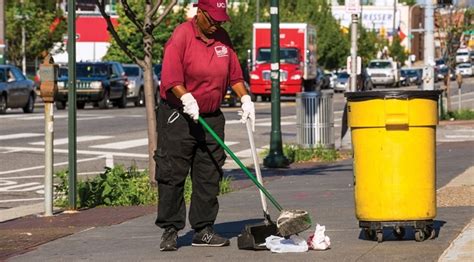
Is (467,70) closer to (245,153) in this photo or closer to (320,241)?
(245,153)

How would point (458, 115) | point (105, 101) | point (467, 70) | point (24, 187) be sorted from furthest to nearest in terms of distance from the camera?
point (467, 70), point (105, 101), point (458, 115), point (24, 187)

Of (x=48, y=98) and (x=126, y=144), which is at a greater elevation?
(x=48, y=98)

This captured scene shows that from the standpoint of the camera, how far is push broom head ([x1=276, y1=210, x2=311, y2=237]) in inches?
360

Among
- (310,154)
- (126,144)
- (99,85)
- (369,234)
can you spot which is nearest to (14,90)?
(99,85)

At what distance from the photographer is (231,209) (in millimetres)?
12641

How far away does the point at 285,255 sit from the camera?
918cm

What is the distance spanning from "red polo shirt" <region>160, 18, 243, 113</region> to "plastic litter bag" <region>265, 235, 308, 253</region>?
1.10m

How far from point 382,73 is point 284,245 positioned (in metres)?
68.7

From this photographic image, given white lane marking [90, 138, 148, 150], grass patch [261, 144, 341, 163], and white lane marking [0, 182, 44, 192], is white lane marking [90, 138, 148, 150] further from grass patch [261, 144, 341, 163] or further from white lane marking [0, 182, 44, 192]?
white lane marking [0, 182, 44, 192]

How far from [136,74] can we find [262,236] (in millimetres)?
38376

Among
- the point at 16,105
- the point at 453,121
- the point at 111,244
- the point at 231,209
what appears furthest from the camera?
the point at 16,105

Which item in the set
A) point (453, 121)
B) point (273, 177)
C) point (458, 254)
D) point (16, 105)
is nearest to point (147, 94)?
point (273, 177)

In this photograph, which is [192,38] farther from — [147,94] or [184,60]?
[147,94]

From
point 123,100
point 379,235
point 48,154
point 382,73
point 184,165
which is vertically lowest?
point 123,100
